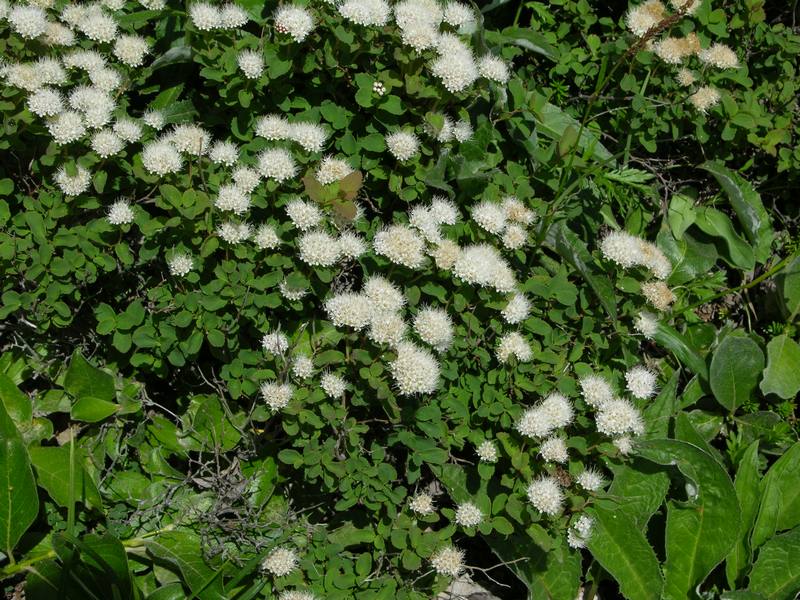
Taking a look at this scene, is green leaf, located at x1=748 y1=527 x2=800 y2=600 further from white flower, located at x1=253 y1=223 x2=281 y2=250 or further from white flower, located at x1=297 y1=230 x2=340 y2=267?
white flower, located at x1=253 y1=223 x2=281 y2=250

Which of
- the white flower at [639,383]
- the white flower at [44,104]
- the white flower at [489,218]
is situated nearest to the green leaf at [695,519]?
the white flower at [639,383]

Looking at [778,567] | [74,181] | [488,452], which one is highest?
[74,181]

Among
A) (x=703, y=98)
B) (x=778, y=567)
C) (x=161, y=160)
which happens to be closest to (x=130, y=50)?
(x=161, y=160)

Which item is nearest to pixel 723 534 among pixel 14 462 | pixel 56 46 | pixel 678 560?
pixel 678 560

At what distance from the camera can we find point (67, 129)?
2.23 meters

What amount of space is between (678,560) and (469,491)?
2.64 feet

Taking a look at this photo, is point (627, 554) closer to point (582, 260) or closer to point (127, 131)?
point (582, 260)

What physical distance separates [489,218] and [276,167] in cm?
62

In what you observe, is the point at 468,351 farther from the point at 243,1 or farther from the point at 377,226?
the point at 243,1

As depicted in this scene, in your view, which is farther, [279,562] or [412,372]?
[279,562]

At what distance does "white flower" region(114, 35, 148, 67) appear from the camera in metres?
2.42

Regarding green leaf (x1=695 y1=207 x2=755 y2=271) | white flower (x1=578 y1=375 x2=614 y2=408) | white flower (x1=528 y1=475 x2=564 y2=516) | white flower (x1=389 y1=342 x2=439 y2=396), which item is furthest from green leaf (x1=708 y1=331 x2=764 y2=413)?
white flower (x1=389 y1=342 x2=439 y2=396)

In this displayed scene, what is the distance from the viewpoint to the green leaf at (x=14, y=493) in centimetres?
223

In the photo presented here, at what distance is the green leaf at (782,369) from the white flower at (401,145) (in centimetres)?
157
